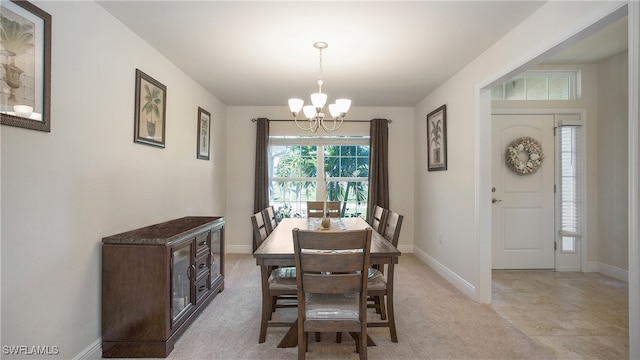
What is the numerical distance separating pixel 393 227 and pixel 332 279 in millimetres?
1051

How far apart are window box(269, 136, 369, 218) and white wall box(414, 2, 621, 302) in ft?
3.78

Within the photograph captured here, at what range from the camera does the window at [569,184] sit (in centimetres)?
399

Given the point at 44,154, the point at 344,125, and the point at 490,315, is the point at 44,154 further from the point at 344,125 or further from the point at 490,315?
the point at 344,125

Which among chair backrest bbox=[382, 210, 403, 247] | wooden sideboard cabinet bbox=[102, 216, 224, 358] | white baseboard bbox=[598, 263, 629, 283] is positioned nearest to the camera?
wooden sideboard cabinet bbox=[102, 216, 224, 358]

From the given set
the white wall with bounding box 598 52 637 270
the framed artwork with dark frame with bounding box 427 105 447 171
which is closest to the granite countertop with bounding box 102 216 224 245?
the framed artwork with dark frame with bounding box 427 105 447 171

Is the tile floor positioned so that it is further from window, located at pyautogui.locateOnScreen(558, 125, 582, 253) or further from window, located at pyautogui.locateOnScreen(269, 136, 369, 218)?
window, located at pyautogui.locateOnScreen(269, 136, 369, 218)

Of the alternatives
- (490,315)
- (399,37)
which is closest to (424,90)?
(399,37)

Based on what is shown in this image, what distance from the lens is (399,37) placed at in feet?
8.34

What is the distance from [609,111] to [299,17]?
4.13m

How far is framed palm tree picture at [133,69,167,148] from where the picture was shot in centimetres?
252

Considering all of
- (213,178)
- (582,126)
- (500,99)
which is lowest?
(213,178)

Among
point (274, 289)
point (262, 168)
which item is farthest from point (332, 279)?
point (262, 168)

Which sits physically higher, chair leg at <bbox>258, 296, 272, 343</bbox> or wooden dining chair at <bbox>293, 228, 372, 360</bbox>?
wooden dining chair at <bbox>293, 228, 372, 360</bbox>

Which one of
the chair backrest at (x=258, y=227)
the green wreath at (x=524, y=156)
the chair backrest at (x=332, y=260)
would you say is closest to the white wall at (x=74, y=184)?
the chair backrest at (x=258, y=227)
